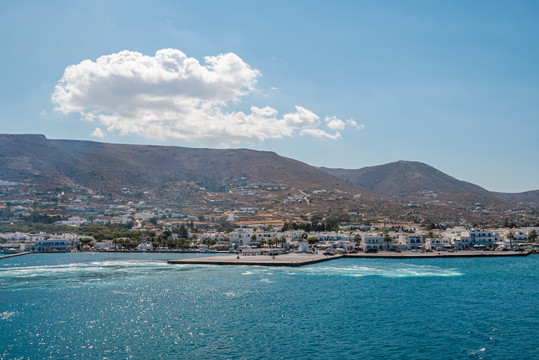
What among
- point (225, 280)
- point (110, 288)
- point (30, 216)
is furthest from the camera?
point (30, 216)

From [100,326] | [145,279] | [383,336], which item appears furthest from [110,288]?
[383,336]

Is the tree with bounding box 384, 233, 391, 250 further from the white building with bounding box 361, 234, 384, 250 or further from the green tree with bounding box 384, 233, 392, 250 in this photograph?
the white building with bounding box 361, 234, 384, 250

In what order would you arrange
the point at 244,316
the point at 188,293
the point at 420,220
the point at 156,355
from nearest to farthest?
the point at 156,355
the point at 244,316
the point at 188,293
the point at 420,220

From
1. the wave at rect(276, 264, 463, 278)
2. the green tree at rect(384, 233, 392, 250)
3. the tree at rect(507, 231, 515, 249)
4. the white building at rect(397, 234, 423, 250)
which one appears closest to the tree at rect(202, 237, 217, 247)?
the green tree at rect(384, 233, 392, 250)

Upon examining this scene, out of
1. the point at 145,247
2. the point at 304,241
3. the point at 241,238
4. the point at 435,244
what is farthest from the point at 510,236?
the point at 145,247

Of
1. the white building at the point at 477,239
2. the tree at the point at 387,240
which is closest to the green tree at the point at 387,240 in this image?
the tree at the point at 387,240

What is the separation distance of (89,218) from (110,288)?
139 meters

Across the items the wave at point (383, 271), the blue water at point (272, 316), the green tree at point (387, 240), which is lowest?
the wave at point (383, 271)

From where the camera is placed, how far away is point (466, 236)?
116 m

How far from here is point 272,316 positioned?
38.9m

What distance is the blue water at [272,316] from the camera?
29859mm

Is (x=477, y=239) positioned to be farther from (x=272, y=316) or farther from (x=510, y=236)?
(x=272, y=316)

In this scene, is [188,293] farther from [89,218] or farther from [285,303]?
[89,218]

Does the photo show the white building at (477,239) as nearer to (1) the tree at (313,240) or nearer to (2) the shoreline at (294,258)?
(2) the shoreline at (294,258)
